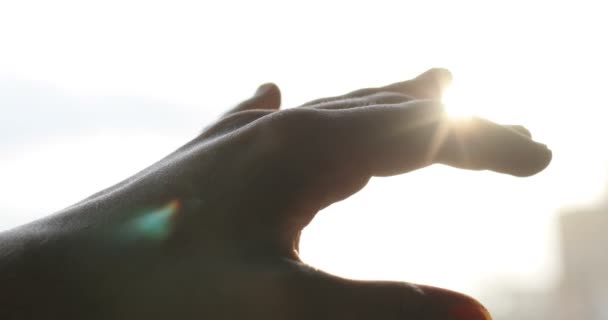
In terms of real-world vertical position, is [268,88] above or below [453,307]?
above

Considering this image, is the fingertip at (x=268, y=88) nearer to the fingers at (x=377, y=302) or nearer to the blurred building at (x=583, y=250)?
the fingers at (x=377, y=302)

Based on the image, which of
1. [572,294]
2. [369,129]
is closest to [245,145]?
[369,129]

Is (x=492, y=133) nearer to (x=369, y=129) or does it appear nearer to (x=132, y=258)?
(x=369, y=129)

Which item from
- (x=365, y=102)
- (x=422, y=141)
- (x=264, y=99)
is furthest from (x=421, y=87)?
(x=422, y=141)

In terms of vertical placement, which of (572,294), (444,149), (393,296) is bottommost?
(572,294)

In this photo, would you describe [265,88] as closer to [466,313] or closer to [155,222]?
[155,222]

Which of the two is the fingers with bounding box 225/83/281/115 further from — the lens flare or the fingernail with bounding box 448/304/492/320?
the fingernail with bounding box 448/304/492/320

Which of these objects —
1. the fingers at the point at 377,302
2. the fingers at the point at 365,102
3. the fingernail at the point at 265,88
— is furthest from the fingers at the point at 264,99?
the fingers at the point at 377,302
